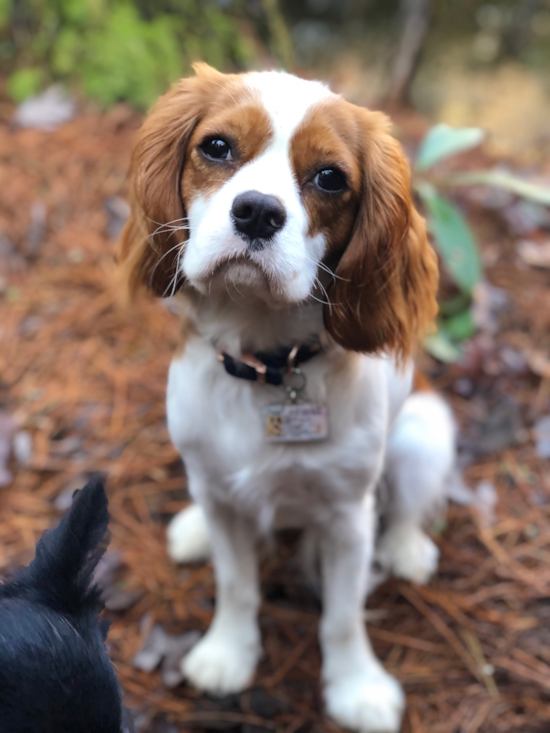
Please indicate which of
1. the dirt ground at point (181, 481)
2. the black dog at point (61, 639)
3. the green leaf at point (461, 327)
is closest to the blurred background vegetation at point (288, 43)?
the dirt ground at point (181, 481)

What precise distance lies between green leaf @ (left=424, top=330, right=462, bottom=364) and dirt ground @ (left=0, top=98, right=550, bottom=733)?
0.17ft

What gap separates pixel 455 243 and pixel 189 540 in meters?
1.78

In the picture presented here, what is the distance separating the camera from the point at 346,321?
148 cm

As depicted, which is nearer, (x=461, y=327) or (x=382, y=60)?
(x=461, y=327)

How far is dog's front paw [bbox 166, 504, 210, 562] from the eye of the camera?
2.30 m

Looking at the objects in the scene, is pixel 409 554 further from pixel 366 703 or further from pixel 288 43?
pixel 288 43

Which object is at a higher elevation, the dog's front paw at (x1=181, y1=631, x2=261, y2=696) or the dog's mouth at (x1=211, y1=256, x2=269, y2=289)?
the dog's mouth at (x1=211, y1=256, x2=269, y2=289)

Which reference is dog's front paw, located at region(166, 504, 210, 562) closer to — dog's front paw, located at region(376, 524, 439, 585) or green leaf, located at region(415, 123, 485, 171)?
dog's front paw, located at region(376, 524, 439, 585)

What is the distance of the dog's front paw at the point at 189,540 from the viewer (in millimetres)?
2299

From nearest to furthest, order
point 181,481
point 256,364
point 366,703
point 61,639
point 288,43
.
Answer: point 61,639 < point 256,364 < point 366,703 < point 181,481 < point 288,43

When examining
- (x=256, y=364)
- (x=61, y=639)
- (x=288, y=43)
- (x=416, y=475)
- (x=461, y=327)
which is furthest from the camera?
(x=288, y=43)

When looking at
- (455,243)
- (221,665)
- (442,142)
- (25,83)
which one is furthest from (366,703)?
(25,83)

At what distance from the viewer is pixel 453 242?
114 inches

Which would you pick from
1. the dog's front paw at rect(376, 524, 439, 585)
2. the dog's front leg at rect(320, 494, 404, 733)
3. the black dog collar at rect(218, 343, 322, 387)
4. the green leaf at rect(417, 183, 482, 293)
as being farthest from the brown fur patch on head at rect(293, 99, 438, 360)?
the green leaf at rect(417, 183, 482, 293)
